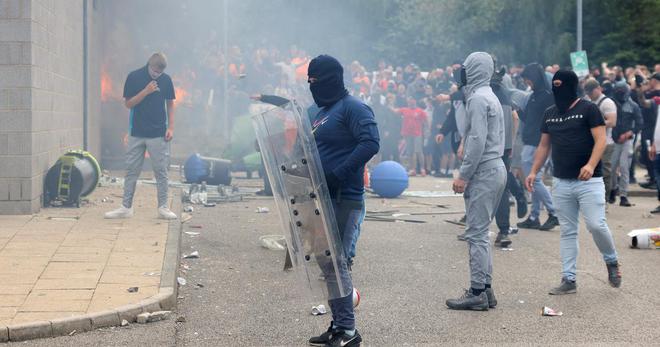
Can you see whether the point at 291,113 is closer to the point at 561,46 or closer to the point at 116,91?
the point at 116,91

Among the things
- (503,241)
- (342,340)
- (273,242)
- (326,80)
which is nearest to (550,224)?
(503,241)

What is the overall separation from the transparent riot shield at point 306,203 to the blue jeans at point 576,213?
276 cm

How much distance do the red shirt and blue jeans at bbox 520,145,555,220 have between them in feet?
31.5

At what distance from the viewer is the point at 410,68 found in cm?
2580

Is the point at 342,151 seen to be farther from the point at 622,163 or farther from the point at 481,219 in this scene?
the point at 622,163

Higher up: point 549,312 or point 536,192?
point 536,192

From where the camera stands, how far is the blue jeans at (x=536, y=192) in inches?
474

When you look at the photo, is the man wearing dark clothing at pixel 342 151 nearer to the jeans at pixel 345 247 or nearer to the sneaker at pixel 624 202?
the jeans at pixel 345 247

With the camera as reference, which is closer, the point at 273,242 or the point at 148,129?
the point at 273,242

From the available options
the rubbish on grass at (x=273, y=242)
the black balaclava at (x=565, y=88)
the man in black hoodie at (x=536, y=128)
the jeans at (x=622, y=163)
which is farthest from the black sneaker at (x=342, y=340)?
the jeans at (x=622, y=163)

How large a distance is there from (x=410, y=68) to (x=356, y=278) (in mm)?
17583

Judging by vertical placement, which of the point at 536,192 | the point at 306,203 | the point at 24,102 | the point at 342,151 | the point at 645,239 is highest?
the point at 24,102

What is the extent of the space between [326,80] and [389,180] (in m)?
9.74

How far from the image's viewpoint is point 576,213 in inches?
326
